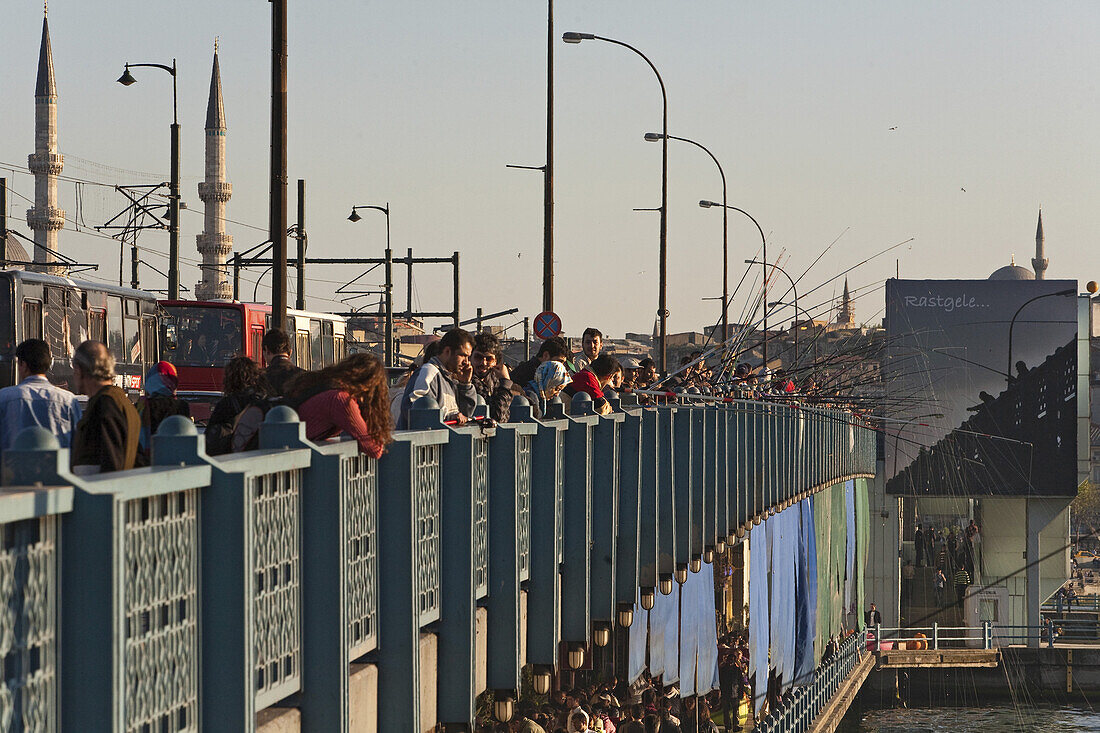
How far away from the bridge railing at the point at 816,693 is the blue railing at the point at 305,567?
634 inches

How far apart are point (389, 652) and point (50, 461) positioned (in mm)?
3740

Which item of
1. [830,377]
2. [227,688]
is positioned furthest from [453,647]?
[830,377]

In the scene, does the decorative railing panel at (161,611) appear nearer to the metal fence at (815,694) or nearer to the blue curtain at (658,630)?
the blue curtain at (658,630)

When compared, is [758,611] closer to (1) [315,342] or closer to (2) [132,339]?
(2) [132,339]

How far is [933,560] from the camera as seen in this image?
70375 millimetres

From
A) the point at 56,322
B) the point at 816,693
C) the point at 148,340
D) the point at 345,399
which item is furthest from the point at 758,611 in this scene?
the point at 345,399

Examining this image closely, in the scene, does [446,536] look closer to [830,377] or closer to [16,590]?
[16,590]

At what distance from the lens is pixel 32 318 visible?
2278cm

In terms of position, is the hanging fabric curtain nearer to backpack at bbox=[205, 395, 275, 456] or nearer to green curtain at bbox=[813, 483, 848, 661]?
backpack at bbox=[205, 395, 275, 456]

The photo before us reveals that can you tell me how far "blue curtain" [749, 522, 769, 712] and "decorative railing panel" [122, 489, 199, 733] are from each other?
20.5 metres

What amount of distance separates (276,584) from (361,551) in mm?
1239

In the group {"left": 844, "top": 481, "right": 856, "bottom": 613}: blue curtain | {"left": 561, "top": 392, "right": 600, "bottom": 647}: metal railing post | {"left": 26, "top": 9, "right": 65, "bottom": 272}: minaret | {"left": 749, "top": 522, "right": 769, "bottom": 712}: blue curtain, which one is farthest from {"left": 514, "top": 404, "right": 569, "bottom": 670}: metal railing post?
{"left": 26, "top": 9, "right": 65, "bottom": 272}: minaret

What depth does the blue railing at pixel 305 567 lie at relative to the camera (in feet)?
15.1

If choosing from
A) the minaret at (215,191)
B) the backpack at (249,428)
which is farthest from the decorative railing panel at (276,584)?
the minaret at (215,191)
